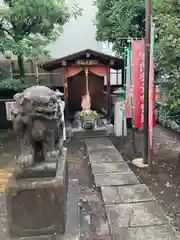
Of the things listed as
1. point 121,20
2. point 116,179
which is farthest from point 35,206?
point 121,20

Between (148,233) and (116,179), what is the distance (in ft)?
5.94

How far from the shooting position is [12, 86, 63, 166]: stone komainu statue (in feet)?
9.24

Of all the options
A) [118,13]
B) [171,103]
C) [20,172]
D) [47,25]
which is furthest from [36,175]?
[118,13]

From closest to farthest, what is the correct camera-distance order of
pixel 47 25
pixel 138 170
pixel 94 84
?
1. pixel 138 170
2. pixel 47 25
3. pixel 94 84

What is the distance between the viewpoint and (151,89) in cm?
512

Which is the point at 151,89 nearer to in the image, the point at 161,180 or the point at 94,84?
the point at 161,180

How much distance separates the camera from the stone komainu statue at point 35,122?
2816 mm

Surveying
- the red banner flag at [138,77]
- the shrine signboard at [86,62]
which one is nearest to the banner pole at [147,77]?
the red banner flag at [138,77]

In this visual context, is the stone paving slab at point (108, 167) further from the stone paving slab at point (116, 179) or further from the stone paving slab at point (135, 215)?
the stone paving slab at point (135, 215)

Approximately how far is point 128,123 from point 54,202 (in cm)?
790

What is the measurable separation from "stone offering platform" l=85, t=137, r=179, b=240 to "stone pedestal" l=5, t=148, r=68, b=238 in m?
0.92

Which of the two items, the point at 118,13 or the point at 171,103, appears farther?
the point at 118,13

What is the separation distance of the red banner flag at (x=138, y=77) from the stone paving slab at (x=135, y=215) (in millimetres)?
2541

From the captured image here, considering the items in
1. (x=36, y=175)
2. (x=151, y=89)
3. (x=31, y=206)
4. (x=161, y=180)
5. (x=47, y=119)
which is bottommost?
(x=161, y=180)
